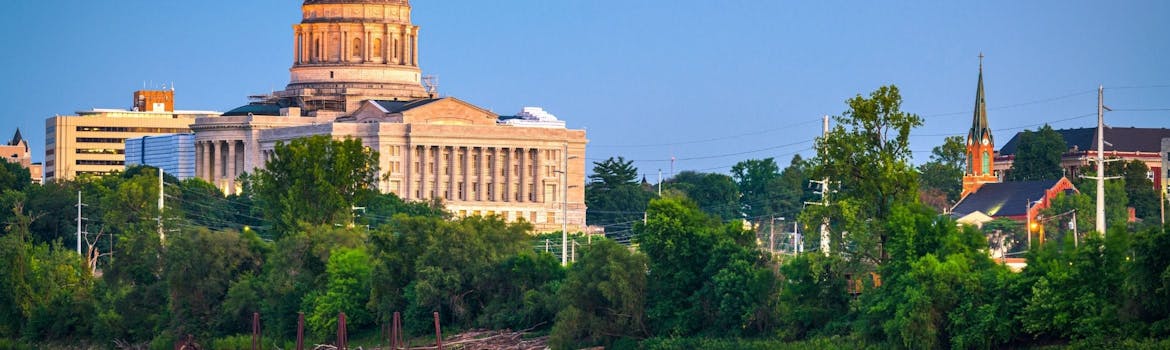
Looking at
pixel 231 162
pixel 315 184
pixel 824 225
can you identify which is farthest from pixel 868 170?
pixel 231 162

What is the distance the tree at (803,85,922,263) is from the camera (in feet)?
245

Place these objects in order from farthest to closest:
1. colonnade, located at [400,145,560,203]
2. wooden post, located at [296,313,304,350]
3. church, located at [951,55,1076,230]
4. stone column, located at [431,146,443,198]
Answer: colonnade, located at [400,145,560,203], stone column, located at [431,146,443,198], church, located at [951,55,1076,230], wooden post, located at [296,313,304,350]

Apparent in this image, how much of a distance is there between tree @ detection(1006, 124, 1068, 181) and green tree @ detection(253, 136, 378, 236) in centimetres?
6172

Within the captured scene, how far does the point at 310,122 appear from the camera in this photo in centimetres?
19788

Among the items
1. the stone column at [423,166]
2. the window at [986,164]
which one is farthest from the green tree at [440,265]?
the stone column at [423,166]

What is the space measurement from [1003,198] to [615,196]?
53.8m

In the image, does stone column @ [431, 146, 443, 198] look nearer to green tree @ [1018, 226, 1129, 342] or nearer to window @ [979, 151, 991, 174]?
window @ [979, 151, 991, 174]

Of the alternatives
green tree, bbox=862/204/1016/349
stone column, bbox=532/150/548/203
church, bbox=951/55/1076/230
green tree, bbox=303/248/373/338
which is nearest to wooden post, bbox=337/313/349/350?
green tree, bbox=303/248/373/338

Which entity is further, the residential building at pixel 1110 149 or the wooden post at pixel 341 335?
the residential building at pixel 1110 149

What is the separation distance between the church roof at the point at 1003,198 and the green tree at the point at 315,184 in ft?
109

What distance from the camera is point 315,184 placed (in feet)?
375

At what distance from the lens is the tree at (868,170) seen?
245ft

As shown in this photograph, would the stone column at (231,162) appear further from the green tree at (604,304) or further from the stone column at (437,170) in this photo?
the green tree at (604,304)

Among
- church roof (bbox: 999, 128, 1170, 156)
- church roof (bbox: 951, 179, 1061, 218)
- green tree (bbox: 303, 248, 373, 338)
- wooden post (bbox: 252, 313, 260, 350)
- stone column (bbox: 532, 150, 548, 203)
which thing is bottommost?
wooden post (bbox: 252, 313, 260, 350)
